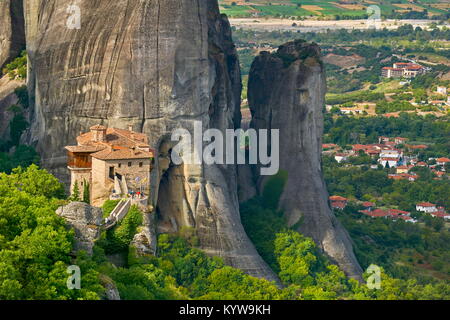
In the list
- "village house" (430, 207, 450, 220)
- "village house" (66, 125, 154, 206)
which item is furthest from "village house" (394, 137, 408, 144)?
"village house" (66, 125, 154, 206)

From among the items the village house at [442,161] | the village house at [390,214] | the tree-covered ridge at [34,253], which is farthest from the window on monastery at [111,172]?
the village house at [442,161]

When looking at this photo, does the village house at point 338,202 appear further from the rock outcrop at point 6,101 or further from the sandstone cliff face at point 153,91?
the rock outcrop at point 6,101

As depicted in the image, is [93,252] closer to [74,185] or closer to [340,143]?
[74,185]

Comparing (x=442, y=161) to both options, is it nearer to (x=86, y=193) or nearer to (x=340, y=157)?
(x=340, y=157)

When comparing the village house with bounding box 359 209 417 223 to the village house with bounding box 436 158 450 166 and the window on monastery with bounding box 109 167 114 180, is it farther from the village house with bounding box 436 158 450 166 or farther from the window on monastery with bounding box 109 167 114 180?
the window on monastery with bounding box 109 167 114 180

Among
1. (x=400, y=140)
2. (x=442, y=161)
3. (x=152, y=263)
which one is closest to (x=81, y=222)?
(x=152, y=263)

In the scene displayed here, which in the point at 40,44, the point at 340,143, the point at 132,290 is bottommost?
the point at 340,143
